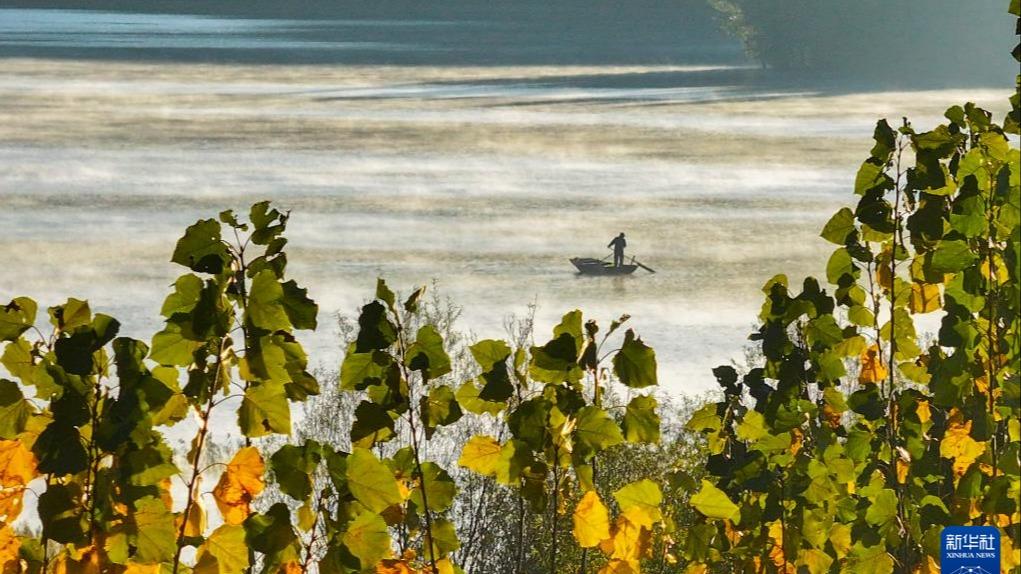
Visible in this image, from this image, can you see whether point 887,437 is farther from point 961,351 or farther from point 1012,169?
point 1012,169

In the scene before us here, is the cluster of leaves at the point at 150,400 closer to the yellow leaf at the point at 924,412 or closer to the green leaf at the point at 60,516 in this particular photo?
the green leaf at the point at 60,516

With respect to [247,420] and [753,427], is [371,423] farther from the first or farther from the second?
[753,427]

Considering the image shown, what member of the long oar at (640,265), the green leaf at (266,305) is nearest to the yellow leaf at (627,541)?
the green leaf at (266,305)

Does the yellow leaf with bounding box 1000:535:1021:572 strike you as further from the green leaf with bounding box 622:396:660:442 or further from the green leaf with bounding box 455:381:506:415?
the green leaf with bounding box 455:381:506:415

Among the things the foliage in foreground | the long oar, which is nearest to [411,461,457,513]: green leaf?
the foliage in foreground

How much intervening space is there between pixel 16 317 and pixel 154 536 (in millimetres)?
291

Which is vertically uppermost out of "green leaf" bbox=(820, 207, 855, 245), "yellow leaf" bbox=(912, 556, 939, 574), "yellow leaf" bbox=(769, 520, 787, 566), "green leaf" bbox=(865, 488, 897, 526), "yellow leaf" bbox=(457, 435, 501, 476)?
"green leaf" bbox=(820, 207, 855, 245)

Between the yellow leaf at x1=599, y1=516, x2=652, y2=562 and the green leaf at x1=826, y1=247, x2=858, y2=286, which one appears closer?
the yellow leaf at x1=599, y1=516, x2=652, y2=562

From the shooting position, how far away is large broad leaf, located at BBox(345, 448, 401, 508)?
1860 mm

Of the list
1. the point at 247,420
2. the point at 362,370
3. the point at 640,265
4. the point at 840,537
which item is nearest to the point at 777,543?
the point at 840,537

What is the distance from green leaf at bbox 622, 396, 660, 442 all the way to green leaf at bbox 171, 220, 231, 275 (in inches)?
20.3

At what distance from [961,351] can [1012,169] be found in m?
0.99

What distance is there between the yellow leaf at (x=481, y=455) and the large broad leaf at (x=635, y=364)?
0.19m

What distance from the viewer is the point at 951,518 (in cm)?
250
